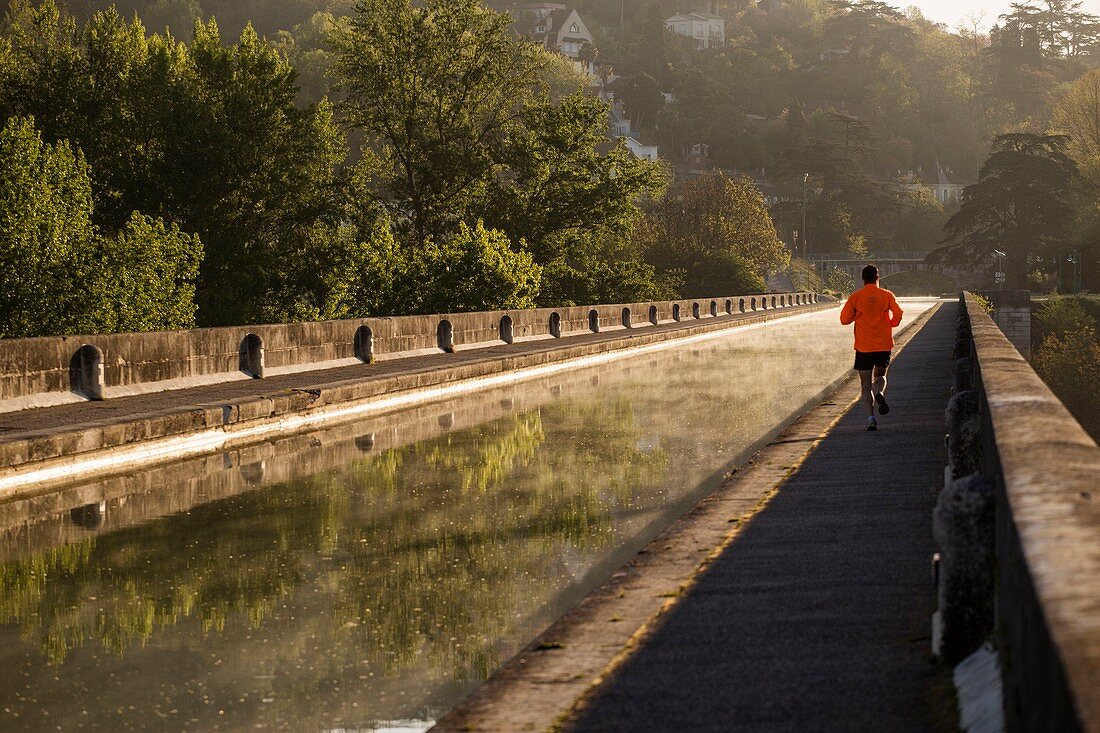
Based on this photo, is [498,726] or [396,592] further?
[396,592]

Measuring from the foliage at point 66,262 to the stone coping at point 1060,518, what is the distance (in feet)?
117

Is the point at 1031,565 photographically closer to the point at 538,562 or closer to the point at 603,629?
the point at 603,629

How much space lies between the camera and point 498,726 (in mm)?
5113

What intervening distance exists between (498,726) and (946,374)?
67.3ft

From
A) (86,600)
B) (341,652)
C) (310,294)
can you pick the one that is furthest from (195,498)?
(310,294)

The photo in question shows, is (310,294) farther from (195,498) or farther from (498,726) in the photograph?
(498,726)

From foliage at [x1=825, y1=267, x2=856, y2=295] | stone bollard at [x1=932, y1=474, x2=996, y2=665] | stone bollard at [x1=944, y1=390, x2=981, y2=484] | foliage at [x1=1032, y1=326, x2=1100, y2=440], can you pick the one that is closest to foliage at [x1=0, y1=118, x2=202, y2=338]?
stone bollard at [x1=944, y1=390, x2=981, y2=484]

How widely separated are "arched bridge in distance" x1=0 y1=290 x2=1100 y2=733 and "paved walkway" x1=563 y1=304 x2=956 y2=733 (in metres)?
0.02

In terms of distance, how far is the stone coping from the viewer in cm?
284

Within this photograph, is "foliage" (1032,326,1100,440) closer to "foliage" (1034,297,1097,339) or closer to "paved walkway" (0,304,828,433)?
"foliage" (1034,297,1097,339)

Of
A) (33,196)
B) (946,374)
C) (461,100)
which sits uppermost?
(461,100)

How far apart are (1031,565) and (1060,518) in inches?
23.3

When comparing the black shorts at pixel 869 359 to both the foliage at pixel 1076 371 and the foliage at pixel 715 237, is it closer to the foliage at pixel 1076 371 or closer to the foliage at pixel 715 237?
the foliage at pixel 715 237

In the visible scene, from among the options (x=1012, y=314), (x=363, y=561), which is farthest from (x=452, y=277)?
(x=1012, y=314)
